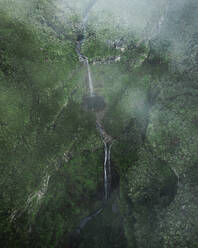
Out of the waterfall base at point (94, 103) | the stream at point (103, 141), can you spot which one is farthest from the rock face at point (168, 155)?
the waterfall base at point (94, 103)

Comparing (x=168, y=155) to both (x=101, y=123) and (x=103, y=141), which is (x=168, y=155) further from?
(x=101, y=123)

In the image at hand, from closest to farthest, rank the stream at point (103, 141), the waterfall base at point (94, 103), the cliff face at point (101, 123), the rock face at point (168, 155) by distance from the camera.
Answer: the rock face at point (168, 155), the cliff face at point (101, 123), the stream at point (103, 141), the waterfall base at point (94, 103)

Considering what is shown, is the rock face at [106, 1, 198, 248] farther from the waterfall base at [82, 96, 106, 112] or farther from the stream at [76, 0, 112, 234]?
the waterfall base at [82, 96, 106, 112]

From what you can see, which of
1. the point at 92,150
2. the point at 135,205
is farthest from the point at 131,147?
the point at 135,205

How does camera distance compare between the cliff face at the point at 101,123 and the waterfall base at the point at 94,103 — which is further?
the waterfall base at the point at 94,103

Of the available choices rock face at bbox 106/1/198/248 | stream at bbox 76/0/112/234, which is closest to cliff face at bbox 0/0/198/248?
rock face at bbox 106/1/198/248

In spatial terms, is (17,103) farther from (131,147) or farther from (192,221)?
(192,221)

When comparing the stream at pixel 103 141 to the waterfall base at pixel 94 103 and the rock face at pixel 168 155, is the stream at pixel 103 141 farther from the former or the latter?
the rock face at pixel 168 155

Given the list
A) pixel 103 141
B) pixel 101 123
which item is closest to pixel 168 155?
pixel 103 141
